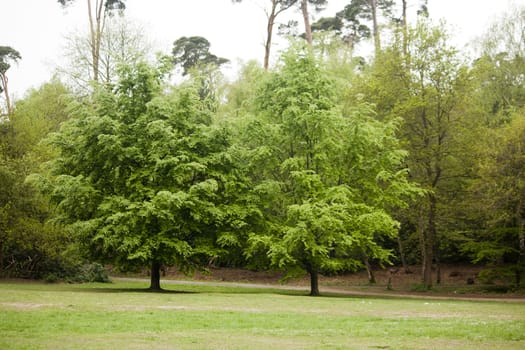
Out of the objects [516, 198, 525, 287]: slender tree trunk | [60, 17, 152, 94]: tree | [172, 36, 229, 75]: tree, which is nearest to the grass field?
[516, 198, 525, 287]: slender tree trunk

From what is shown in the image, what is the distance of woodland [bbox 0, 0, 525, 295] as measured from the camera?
27.6 metres

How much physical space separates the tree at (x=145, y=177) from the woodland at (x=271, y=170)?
0.31 feet

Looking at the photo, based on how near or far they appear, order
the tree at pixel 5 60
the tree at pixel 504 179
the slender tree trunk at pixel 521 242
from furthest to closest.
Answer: the tree at pixel 5 60 → the slender tree trunk at pixel 521 242 → the tree at pixel 504 179

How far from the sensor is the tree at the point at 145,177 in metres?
26.9

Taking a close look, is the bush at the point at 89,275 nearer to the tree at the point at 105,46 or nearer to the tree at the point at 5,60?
Answer: the tree at the point at 105,46

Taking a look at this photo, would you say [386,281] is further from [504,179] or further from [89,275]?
[89,275]

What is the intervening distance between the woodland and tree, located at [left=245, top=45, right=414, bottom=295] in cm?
10

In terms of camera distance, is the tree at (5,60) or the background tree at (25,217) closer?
the background tree at (25,217)

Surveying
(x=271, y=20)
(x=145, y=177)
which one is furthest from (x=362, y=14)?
(x=145, y=177)

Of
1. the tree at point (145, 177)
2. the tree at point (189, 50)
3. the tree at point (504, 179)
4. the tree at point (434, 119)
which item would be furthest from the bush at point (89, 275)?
the tree at point (189, 50)

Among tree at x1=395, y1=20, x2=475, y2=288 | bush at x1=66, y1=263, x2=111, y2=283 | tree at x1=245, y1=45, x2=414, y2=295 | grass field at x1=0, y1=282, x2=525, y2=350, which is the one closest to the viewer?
grass field at x1=0, y1=282, x2=525, y2=350

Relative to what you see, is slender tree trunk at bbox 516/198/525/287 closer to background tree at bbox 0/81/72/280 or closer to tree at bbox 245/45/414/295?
tree at bbox 245/45/414/295

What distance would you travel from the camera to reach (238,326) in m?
14.9

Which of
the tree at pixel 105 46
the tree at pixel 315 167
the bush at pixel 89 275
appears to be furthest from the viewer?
the tree at pixel 105 46
